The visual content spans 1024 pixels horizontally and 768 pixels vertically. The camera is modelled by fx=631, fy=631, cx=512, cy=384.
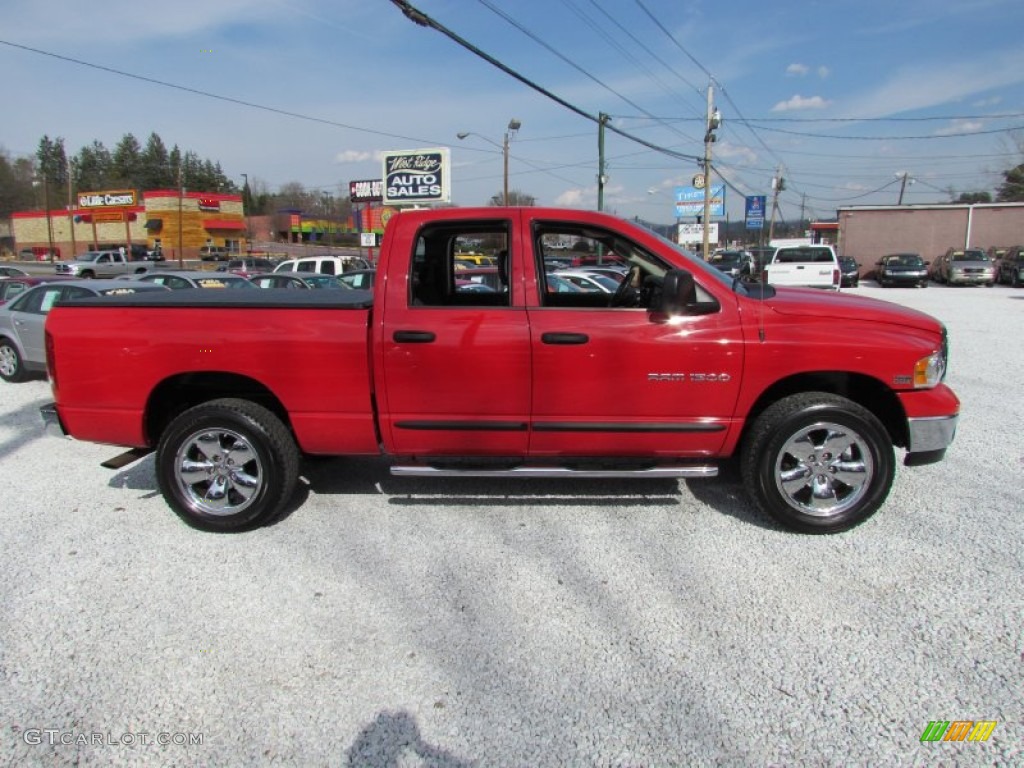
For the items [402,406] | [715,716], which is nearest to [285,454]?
[402,406]

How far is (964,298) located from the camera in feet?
71.7

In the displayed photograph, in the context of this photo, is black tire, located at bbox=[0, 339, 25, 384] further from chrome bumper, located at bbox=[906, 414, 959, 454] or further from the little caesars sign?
the little caesars sign

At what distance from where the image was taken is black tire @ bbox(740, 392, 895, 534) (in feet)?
11.9

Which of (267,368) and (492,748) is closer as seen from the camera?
(492,748)

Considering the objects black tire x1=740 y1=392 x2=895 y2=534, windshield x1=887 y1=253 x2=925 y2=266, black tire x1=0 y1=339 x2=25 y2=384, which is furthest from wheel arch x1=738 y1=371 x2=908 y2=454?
windshield x1=887 y1=253 x2=925 y2=266

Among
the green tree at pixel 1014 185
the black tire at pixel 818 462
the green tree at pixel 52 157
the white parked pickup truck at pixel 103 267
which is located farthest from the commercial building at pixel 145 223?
the green tree at pixel 1014 185

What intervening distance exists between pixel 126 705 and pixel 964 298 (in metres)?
26.2

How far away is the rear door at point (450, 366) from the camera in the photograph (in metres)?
Result: 3.62

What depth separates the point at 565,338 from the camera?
3586 mm

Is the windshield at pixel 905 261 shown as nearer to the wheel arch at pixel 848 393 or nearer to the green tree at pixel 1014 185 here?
the wheel arch at pixel 848 393

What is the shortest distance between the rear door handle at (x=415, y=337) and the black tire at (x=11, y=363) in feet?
27.4

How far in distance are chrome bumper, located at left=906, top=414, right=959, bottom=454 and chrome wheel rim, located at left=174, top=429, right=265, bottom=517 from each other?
389cm

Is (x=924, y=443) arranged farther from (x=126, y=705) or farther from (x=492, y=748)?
(x=126, y=705)

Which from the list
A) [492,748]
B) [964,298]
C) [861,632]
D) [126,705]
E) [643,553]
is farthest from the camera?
[964,298]
